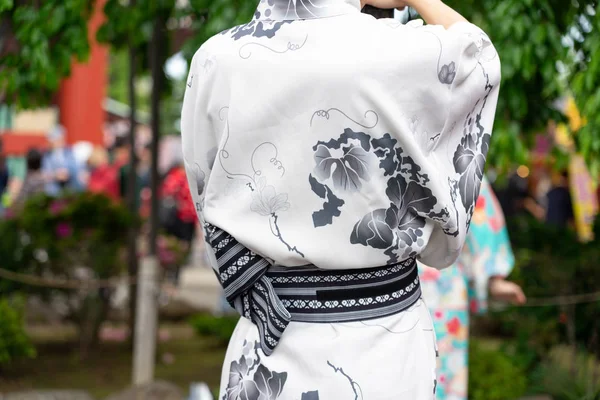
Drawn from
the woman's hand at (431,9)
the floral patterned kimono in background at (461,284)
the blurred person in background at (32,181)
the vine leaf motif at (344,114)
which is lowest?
the blurred person in background at (32,181)

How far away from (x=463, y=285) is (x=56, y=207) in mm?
4061

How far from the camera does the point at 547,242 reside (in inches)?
247

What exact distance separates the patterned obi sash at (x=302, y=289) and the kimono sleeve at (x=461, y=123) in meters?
0.15

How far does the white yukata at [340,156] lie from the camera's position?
2000mm

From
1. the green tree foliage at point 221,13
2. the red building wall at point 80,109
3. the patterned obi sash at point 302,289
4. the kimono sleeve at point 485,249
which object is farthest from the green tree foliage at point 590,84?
the red building wall at point 80,109

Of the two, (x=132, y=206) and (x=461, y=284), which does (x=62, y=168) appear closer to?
(x=132, y=206)

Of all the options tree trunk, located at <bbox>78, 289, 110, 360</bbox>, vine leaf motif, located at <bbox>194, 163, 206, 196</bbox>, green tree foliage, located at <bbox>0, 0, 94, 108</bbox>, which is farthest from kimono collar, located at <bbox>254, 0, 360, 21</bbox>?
tree trunk, located at <bbox>78, 289, 110, 360</bbox>

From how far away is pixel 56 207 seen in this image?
6.95m

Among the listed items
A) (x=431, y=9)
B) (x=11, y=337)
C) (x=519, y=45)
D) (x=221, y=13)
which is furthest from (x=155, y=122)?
(x=431, y=9)

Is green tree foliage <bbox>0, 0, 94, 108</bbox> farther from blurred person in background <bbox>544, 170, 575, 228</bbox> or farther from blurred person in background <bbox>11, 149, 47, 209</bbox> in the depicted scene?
blurred person in background <bbox>544, 170, 575, 228</bbox>

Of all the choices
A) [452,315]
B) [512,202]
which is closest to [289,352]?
[452,315]

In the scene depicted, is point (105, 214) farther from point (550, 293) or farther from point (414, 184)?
point (414, 184)

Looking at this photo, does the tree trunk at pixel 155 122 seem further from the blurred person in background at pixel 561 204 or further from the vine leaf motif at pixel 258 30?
the blurred person in background at pixel 561 204

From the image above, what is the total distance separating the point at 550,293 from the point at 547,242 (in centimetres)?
60
